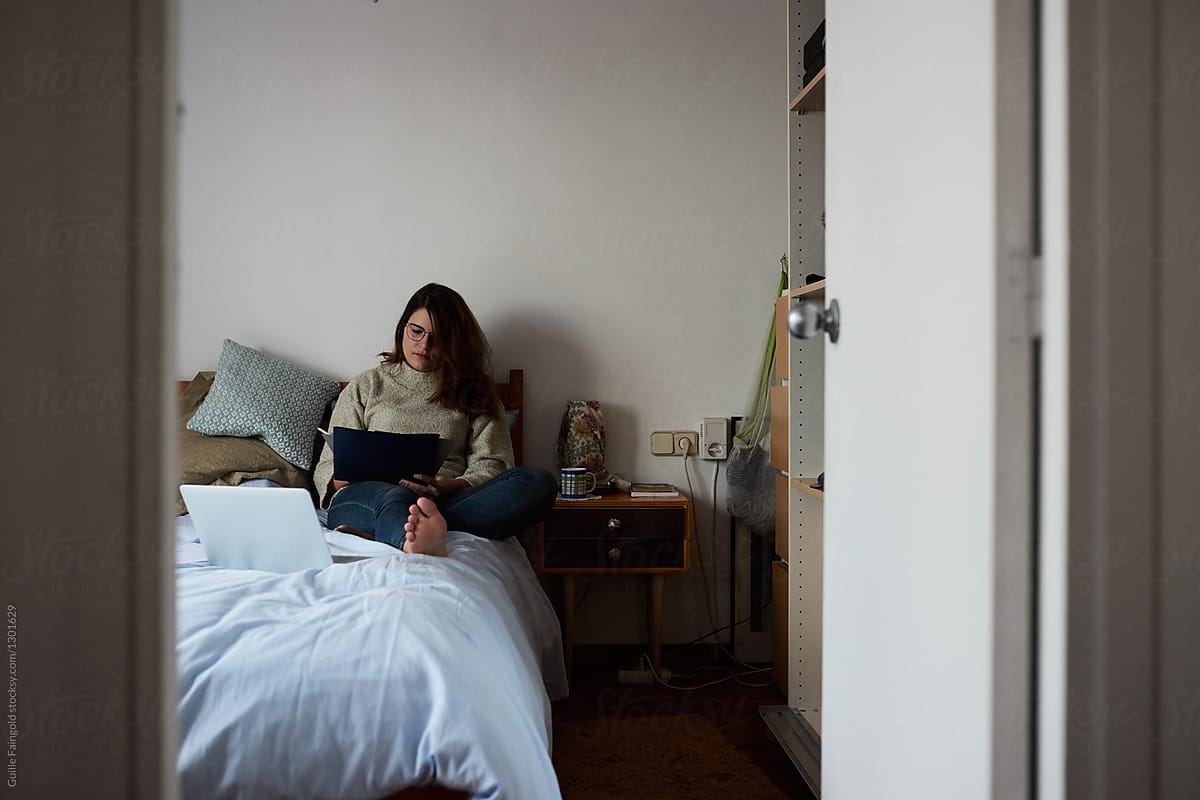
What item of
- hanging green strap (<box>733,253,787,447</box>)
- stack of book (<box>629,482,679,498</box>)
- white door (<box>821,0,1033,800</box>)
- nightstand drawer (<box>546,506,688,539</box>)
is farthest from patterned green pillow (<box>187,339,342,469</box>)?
white door (<box>821,0,1033,800</box>)

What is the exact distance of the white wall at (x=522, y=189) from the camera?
9.30 ft

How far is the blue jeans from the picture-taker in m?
2.14

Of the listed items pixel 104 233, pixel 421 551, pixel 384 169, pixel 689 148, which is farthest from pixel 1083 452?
pixel 384 169

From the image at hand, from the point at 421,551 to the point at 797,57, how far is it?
1.53 meters

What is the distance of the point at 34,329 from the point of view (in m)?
0.55

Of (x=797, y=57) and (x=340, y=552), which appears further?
(x=797, y=57)

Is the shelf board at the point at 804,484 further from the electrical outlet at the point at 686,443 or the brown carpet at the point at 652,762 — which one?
the electrical outlet at the point at 686,443

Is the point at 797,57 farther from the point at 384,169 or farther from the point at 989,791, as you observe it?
the point at 989,791

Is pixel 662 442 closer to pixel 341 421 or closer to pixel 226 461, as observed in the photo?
pixel 341 421

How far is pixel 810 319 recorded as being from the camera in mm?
1060

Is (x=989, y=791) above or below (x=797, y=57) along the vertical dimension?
below

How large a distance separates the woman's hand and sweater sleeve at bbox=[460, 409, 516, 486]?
1.2 inches

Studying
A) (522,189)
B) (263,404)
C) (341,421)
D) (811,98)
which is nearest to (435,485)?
(341,421)

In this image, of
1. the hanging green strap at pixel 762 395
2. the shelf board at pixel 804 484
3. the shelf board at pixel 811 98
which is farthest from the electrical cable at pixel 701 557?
the shelf board at pixel 811 98
